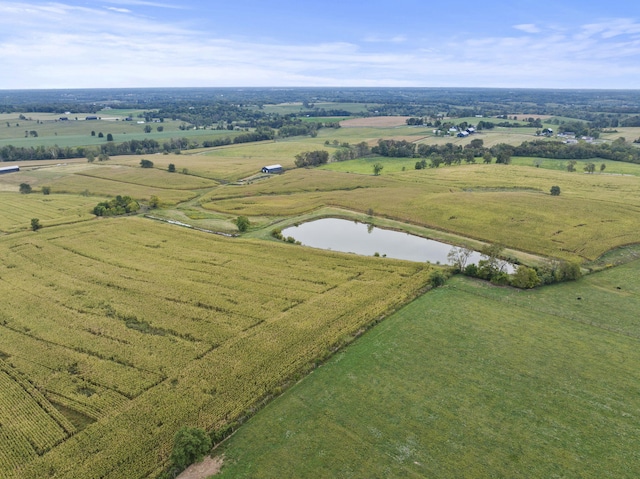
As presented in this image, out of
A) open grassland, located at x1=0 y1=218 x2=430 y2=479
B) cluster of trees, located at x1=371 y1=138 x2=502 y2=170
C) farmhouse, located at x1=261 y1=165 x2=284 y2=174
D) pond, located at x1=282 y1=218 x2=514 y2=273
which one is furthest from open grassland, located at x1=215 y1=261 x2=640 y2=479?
cluster of trees, located at x1=371 y1=138 x2=502 y2=170

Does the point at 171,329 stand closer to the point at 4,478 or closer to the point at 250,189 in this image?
the point at 4,478

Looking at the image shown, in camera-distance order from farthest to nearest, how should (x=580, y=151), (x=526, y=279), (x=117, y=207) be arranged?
(x=580, y=151)
(x=117, y=207)
(x=526, y=279)

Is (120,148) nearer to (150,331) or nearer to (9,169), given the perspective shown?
(9,169)

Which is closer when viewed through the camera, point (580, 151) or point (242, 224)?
point (242, 224)

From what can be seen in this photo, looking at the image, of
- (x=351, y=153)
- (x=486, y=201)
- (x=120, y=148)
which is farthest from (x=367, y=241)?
(x=120, y=148)

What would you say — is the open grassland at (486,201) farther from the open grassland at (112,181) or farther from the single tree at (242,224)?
the open grassland at (112,181)

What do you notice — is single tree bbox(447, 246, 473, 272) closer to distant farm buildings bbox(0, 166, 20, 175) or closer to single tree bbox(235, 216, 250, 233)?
single tree bbox(235, 216, 250, 233)

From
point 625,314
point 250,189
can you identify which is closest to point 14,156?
point 250,189
